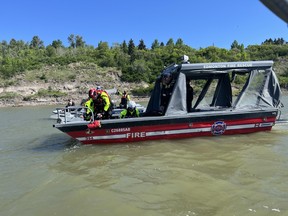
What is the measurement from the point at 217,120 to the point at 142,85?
49173 mm

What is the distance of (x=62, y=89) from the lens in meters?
56.2

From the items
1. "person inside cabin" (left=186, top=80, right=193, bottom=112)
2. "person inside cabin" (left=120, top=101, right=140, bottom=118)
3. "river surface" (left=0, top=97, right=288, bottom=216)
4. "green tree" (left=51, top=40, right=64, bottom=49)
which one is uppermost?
"green tree" (left=51, top=40, right=64, bottom=49)

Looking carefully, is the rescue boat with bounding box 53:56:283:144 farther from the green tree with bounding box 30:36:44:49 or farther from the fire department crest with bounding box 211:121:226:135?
the green tree with bounding box 30:36:44:49

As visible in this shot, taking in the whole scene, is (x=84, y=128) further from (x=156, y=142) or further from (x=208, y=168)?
(x=208, y=168)

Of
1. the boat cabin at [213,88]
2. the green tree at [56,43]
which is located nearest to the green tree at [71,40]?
the green tree at [56,43]

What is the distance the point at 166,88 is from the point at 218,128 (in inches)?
88.4

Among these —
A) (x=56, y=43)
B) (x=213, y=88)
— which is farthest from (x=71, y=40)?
(x=213, y=88)

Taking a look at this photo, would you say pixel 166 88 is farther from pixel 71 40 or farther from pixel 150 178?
pixel 71 40

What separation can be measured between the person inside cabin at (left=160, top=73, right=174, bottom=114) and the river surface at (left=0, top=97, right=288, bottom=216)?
1864 mm

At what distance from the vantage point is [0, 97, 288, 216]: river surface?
447 cm

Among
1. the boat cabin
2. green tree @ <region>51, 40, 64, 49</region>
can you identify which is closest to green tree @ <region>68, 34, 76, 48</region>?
green tree @ <region>51, 40, 64, 49</region>

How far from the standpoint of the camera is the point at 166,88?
10867 millimetres

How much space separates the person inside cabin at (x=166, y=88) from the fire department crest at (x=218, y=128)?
5.82 ft

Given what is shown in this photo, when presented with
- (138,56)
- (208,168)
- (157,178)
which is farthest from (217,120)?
(138,56)
